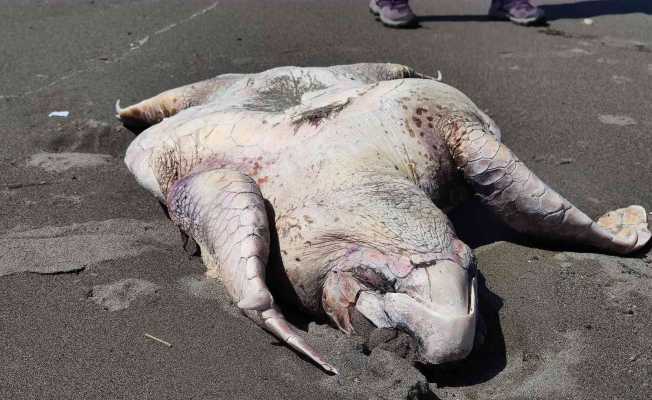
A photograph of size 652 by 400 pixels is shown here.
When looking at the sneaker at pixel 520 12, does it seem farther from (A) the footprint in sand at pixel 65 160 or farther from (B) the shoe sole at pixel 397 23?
(A) the footprint in sand at pixel 65 160

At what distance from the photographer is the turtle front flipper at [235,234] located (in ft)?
9.14

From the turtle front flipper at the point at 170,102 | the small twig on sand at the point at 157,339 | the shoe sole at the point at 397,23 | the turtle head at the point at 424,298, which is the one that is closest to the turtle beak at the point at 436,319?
the turtle head at the point at 424,298

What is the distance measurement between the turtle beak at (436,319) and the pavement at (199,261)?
10 cm

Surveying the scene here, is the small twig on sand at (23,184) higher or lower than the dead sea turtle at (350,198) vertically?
lower

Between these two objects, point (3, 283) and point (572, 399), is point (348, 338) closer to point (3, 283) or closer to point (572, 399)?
point (572, 399)

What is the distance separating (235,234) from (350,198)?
0.46 m

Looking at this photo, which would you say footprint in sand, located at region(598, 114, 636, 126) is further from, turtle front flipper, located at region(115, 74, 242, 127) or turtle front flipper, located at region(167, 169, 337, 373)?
turtle front flipper, located at region(167, 169, 337, 373)

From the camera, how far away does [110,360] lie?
2.65 meters

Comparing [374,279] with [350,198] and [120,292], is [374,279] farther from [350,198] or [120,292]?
[120,292]

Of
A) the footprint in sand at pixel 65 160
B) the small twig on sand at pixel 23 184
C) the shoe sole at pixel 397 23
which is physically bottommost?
the footprint in sand at pixel 65 160

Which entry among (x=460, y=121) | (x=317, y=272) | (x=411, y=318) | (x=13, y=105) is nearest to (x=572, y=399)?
(x=411, y=318)

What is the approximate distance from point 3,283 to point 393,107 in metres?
1.80

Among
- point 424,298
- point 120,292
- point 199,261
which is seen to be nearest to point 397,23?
point 199,261

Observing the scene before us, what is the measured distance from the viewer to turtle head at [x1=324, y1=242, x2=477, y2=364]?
2568mm
